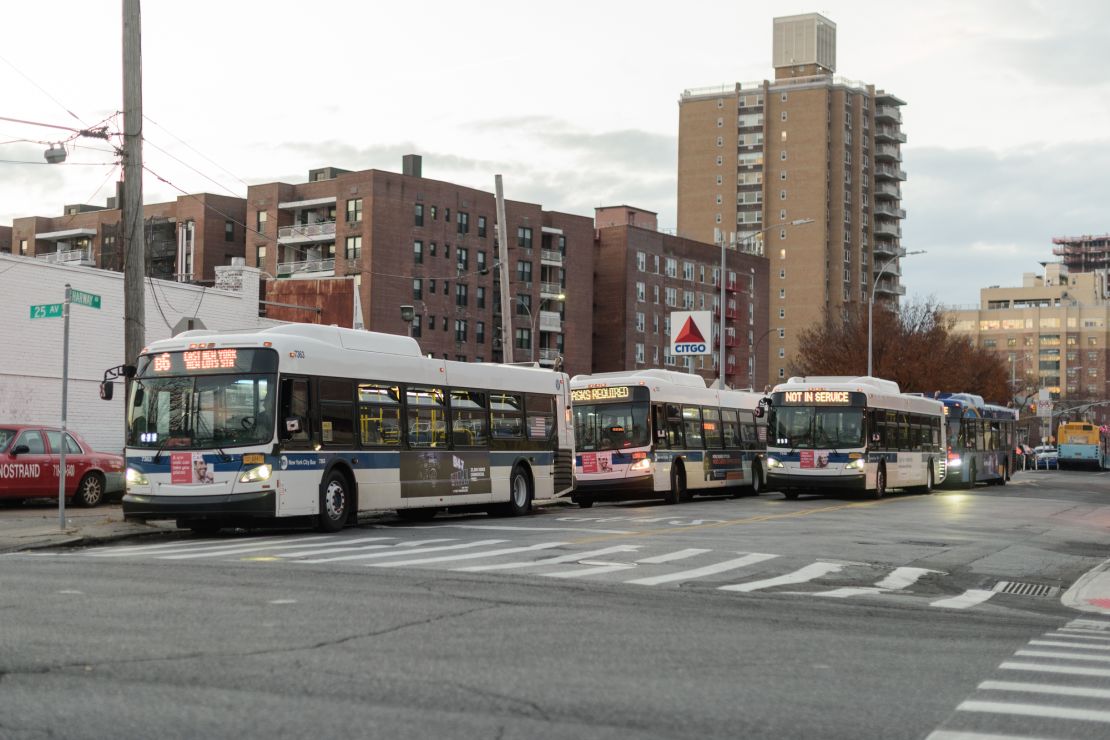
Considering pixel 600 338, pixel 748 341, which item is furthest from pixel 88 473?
pixel 748 341

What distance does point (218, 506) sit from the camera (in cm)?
1917

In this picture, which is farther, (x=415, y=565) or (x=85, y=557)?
(x=85, y=557)

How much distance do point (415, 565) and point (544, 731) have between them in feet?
27.6

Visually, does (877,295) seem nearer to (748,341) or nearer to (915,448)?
(748,341)

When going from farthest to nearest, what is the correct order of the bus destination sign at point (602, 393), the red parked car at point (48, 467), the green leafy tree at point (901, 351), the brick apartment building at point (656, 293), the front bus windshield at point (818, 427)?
the brick apartment building at point (656, 293)
the green leafy tree at point (901, 351)
the front bus windshield at point (818, 427)
the bus destination sign at point (602, 393)
the red parked car at point (48, 467)

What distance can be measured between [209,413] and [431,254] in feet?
255

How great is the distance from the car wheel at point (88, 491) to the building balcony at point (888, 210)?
136 metres

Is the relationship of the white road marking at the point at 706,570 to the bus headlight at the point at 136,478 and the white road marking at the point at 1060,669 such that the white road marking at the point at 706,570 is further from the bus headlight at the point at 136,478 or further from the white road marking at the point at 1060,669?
the bus headlight at the point at 136,478

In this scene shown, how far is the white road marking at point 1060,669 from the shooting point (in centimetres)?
892

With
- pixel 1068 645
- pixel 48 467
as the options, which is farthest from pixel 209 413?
pixel 1068 645

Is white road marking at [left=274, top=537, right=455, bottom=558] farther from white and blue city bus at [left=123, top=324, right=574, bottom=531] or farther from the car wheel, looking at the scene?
the car wheel

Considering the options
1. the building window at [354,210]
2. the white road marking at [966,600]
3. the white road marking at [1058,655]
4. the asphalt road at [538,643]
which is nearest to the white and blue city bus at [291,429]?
the asphalt road at [538,643]

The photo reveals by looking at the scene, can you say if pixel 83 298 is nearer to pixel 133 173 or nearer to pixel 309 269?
pixel 133 173

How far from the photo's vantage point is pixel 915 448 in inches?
1630
